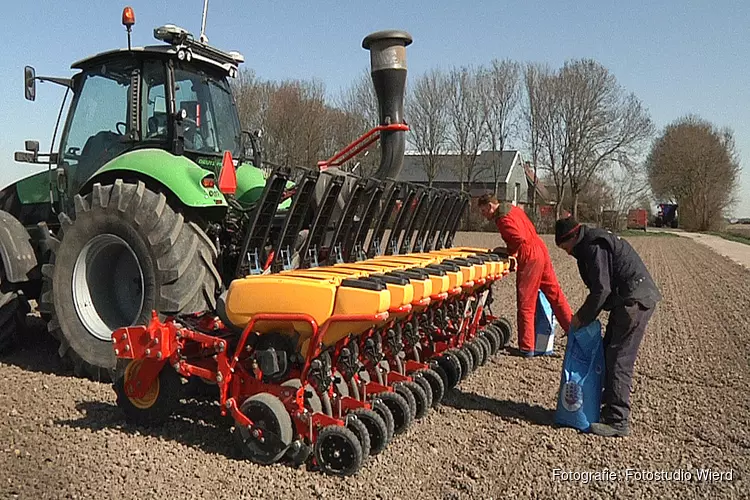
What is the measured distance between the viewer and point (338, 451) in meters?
3.64

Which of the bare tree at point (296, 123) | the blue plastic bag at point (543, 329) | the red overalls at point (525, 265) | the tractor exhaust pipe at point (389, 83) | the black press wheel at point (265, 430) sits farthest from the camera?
the bare tree at point (296, 123)

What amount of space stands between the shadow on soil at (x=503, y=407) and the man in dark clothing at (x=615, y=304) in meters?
0.41

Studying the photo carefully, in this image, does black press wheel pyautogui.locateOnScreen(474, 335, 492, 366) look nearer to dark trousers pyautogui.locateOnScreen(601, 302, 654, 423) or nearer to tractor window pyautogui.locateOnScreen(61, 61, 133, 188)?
dark trousers pyautogui.locateOnScreen(601, 302, 654, 423)

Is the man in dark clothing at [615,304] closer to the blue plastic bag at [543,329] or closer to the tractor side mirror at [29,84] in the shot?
the blue plastic bag at [543,329]

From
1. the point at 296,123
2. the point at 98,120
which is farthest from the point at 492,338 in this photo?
the point at 296,123

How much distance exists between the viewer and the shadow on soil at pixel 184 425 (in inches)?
162

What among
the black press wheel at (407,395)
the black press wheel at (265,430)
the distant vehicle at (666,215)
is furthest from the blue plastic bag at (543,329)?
the distant vehicle at (666,215)

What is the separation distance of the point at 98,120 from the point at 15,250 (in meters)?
1.28

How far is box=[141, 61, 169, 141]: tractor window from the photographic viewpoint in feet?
18.5

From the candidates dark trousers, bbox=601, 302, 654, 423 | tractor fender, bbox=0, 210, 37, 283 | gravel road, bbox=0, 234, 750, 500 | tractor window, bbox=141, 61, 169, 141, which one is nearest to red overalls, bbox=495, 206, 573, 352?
gravel road, bbox=0, 234, 750, 500

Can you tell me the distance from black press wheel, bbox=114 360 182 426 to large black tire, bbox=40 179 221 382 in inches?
22.2

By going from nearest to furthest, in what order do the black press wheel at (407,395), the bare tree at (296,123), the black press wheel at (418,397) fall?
the black press wheel at (407,395)
the black press wheel at (418,397)
the bare tree at (296,123)

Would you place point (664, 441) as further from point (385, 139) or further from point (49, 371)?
point (49, 371)

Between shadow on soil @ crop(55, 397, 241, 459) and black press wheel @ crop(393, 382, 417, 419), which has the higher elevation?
black press wheel @ crop(393, 382, 417, 419)
